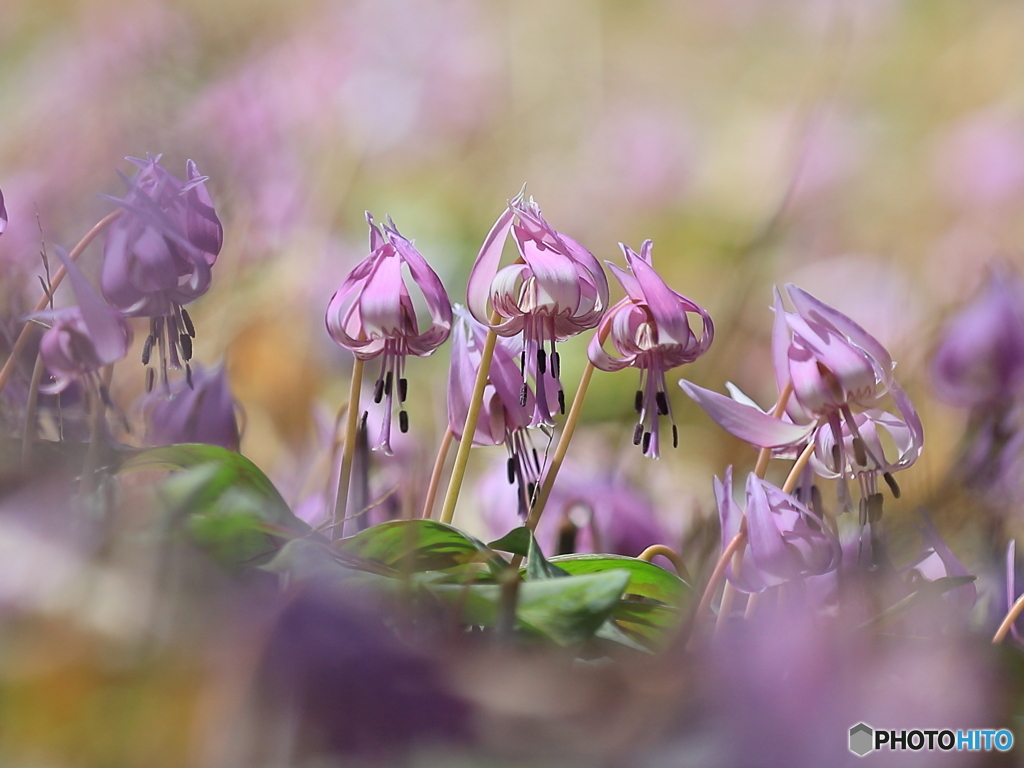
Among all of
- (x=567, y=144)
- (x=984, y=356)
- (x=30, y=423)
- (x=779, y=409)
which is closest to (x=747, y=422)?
(x=779, y=409)

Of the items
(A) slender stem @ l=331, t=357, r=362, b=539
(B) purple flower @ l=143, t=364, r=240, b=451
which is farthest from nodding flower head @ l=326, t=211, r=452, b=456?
(B) purple flower @ l=143, t=364, r=240, b=451

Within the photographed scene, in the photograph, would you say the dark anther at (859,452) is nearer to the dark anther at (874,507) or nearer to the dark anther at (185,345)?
the dark anther at (874,507)

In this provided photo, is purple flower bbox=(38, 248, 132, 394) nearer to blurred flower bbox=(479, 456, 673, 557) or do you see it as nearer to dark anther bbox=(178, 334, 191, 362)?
dark anther bbox=(178, 334, 191, 362)

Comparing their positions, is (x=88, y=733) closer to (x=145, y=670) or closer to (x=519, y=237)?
(x=145, y=670)

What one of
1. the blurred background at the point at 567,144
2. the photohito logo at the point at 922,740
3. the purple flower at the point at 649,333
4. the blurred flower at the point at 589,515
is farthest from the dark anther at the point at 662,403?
the blurred background at the point at 567,144

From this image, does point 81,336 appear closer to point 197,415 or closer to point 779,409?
point 197,415

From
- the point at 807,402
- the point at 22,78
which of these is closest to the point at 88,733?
the point at 807,402
